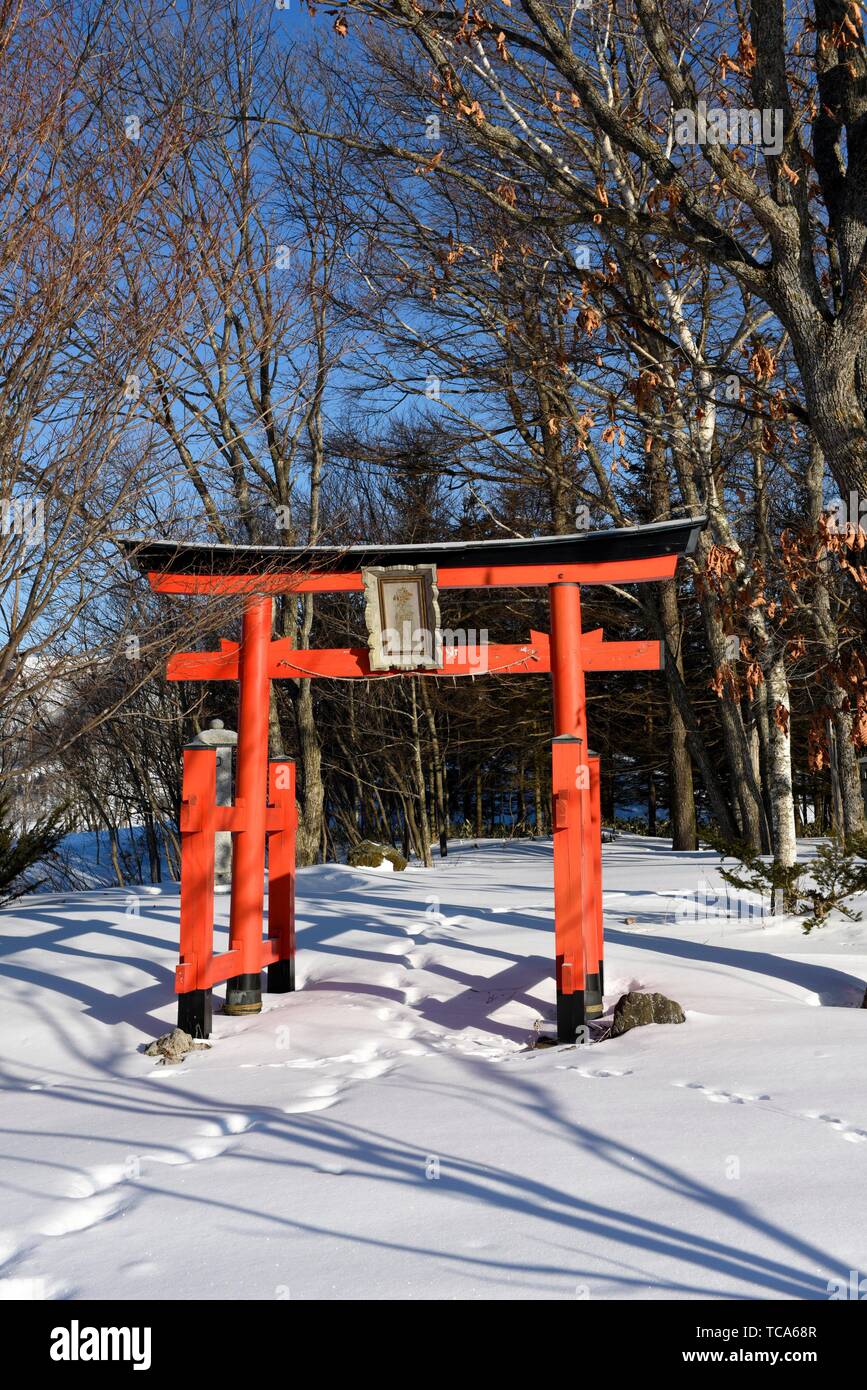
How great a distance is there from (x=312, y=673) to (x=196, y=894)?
1973 millimetres

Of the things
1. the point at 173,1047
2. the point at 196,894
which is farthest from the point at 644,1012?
the point at 196,894

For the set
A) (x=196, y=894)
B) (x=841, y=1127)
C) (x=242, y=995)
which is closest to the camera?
(x=841, y=1127)

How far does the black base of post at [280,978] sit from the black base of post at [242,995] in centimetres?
47

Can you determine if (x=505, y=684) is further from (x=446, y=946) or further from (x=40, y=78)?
(x=40, y=78)

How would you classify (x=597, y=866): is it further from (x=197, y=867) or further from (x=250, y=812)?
(x=197, y=867)

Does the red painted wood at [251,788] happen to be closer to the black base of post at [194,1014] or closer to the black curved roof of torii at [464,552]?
the black curved roof of torii at [464,552]

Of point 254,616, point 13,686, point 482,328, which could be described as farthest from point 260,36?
point 13,686

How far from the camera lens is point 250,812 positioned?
7559 millimetres

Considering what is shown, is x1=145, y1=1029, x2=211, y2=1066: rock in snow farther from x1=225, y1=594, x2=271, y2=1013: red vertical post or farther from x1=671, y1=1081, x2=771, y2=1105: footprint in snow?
x1=671, y1=1081, x2=771, y2=1105: footprint in snow

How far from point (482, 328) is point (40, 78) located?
8.64 meters

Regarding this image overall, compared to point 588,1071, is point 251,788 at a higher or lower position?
higher

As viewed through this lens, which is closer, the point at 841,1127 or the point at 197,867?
the point at 841,1127

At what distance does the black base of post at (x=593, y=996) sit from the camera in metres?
6.83
